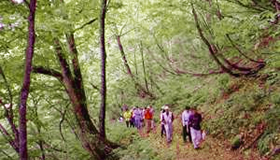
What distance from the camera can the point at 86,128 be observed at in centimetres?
1104

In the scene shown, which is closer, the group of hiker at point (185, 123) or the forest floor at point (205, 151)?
the forest floor at point (205, 151)

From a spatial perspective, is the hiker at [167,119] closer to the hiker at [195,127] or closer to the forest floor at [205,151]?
the forest floor at [205,151]

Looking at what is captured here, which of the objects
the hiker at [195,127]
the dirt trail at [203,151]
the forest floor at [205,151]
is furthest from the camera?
the hiker at [195,127]

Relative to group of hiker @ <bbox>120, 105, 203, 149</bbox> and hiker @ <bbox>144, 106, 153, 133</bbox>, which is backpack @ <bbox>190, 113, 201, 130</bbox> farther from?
hiker @ <bbox>144, 106, 153, 133</bbox>

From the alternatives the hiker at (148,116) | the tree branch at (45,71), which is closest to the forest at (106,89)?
the tree branch at (45,71)

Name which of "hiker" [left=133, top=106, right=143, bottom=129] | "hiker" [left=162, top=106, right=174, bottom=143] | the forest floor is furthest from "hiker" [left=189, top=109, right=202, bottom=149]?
"hiker" [left=133, top=106, right=143, bottom=129]

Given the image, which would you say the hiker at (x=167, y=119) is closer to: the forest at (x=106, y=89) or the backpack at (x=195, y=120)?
the forest at (x=106, y=89)

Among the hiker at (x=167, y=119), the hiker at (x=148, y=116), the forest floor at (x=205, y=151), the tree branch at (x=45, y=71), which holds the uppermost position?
the tree branch at (x=45, y=71)

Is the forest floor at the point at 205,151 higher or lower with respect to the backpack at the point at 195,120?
lower

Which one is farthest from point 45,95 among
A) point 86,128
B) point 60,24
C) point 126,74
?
point 126,74

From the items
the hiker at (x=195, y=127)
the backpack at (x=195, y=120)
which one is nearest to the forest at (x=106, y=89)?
the hiker at (x=195, y=127)

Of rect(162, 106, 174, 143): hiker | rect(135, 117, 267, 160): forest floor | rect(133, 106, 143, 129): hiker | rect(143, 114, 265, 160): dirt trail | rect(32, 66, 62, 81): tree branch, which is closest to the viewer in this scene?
rect(135, 117, 267, 160): forest floor

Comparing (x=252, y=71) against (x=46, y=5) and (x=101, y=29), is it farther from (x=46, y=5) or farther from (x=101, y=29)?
(x=46, y=5)

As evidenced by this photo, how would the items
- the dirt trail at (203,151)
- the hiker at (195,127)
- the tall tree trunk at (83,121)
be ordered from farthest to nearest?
the hiker at (195,127)
the tall tree trunk at (83,121)
the dirt trail at (203,151)
